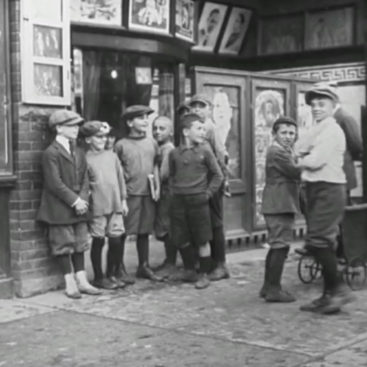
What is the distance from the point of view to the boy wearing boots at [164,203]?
7.77m

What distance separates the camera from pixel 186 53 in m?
10.0

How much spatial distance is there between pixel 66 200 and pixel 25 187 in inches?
16.4

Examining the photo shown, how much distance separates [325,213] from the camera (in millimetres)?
6156

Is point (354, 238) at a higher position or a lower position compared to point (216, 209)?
lower

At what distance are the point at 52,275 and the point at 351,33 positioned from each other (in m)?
6.34

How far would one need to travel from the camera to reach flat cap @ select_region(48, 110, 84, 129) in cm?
693

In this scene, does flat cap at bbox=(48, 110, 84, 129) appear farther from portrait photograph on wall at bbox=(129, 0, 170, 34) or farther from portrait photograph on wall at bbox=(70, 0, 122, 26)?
portrait photograph on wall at bbox=(129, 0, 170, 34)

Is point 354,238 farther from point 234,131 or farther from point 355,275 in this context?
point 234,131

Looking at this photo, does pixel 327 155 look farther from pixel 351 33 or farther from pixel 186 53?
pixel 351 33

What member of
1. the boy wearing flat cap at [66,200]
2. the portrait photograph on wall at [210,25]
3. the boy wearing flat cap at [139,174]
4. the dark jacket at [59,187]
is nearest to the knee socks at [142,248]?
the boy wearing flat cap at [139,174]

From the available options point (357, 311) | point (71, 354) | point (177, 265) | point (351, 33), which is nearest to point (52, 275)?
point (177, 265)

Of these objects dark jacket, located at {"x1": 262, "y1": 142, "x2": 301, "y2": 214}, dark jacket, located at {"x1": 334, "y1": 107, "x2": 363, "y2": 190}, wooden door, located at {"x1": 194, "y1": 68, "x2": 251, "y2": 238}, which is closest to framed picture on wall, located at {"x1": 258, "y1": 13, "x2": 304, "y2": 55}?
wooden door, located at {"x1": 194, "y1": 68, "x2": 251, "y2": 238}

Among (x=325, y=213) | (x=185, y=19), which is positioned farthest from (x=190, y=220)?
(x=185, y=19)

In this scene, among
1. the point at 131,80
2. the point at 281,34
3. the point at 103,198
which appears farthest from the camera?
the point at 281,34
